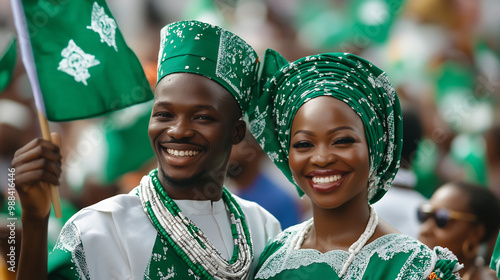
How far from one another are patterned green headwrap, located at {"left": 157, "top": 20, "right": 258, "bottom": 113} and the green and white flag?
0.62 feet

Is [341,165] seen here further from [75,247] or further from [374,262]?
[75,247]

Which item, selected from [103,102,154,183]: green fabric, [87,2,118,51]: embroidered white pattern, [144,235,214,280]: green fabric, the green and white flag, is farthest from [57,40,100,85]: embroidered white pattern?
[103,102,154,183]: green fabric

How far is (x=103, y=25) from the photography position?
3.17 metres

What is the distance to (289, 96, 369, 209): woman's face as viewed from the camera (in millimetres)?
2881

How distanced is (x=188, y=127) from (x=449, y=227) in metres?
2.07

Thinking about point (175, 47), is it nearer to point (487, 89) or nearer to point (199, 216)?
point (199, 216)

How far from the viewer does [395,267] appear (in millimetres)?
2764

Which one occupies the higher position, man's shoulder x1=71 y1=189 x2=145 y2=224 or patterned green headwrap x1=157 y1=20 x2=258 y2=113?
patterned green headwrap x1=157 y1=20 x2=258 y2=113

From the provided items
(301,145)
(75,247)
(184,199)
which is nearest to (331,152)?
(301,145)

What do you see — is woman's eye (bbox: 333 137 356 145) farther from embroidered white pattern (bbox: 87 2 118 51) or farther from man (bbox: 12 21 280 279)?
embroidered white pattern (bbox: 87 2 118 51)

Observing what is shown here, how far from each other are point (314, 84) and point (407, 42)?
413 cm

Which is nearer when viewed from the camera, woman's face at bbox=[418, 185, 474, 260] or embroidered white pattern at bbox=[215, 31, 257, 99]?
embroidered white pattern at bbox=[215, 31, 257, 99]

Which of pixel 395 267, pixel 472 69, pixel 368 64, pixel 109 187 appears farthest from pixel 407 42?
pixel 395 267

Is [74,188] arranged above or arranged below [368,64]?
below
